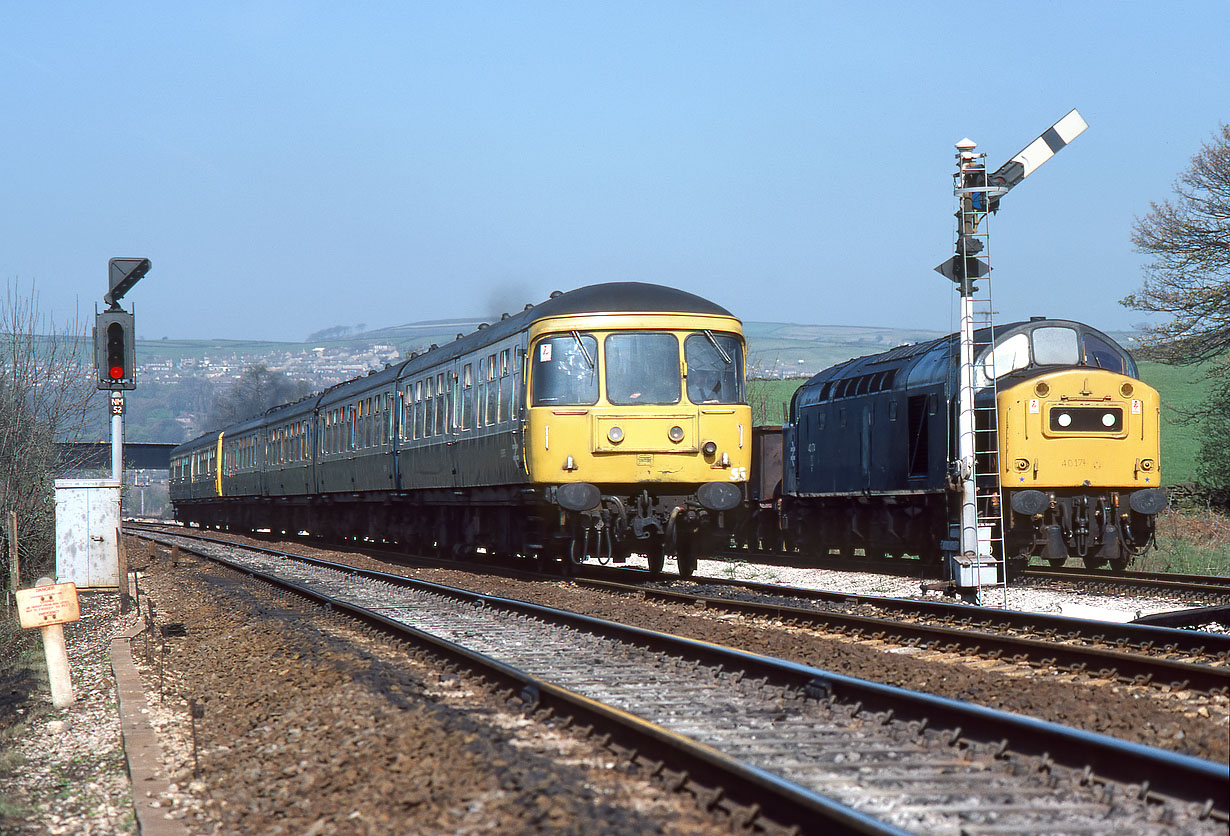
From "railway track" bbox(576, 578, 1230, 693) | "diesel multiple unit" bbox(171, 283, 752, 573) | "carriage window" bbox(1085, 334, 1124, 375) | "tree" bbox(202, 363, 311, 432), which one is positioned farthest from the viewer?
"tree" bbox(202, 363, 311, 432)

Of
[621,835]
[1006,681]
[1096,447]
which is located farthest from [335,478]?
[621,835]

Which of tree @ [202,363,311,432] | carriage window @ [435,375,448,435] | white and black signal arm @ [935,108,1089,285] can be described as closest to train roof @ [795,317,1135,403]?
white and black signal arm @ [935,108,1089,285]

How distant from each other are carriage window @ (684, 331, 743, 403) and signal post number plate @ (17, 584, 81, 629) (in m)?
7.78

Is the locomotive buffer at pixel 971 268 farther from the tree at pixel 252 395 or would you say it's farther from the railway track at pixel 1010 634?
the tree at pixel 252 395

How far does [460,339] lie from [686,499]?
5.99 meters

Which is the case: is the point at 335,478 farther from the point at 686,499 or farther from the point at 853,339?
the point at 853,339

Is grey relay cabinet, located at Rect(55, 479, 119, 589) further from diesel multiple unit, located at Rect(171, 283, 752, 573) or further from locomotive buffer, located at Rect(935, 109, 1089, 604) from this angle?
locomotive buffer, located at Rect(935, 109, 1089, 604)

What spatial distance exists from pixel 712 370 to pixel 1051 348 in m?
4.66

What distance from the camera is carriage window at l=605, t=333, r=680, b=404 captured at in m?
15.6

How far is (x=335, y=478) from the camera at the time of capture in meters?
28.8

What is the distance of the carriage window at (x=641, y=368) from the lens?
15.6 m

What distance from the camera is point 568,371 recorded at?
615 inches

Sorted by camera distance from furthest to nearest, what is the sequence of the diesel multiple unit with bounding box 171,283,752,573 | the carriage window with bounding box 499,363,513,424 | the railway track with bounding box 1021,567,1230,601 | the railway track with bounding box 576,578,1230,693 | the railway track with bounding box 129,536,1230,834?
1. the carriage window with bounding box 499,363,513,424
2. the diesel multiple unit with bounding box 171,283,752,573
3. the railway track with bounding box 1021,567,1230,601
4. the railway track with bounding box 576,578,1230,693
5. the railway track with bounding box 129,536,1230,834

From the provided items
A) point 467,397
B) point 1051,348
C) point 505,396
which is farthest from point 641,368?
point 1051,348
